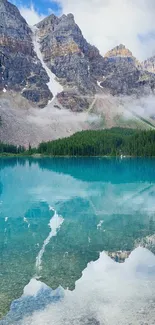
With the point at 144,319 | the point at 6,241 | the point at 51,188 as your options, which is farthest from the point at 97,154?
the point at 144,319

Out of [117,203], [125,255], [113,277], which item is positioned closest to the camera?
[113,277]

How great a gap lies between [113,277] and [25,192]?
39.7 meters

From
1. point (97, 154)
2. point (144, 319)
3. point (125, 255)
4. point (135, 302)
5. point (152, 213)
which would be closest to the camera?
point (144, 319)

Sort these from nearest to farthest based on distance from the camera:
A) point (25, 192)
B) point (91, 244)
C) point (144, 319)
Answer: point (144, 319) < point (91, 244) < point (25, 192)

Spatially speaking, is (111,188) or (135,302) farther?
(111,188)

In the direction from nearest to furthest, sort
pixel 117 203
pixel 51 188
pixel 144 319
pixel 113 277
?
pixel 144 319 < pixel 113 277 < pixel 117 203 < pixel 51 188

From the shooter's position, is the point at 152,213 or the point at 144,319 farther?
the point at 152,213

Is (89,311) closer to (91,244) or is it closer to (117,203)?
(91,244)

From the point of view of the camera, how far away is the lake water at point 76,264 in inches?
605

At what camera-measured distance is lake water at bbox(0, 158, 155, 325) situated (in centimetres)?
1538

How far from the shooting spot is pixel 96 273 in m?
20.2

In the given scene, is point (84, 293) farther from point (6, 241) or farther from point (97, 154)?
point (97, 154)

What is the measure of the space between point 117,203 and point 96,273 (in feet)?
83.7

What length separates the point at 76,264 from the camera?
2147cm
